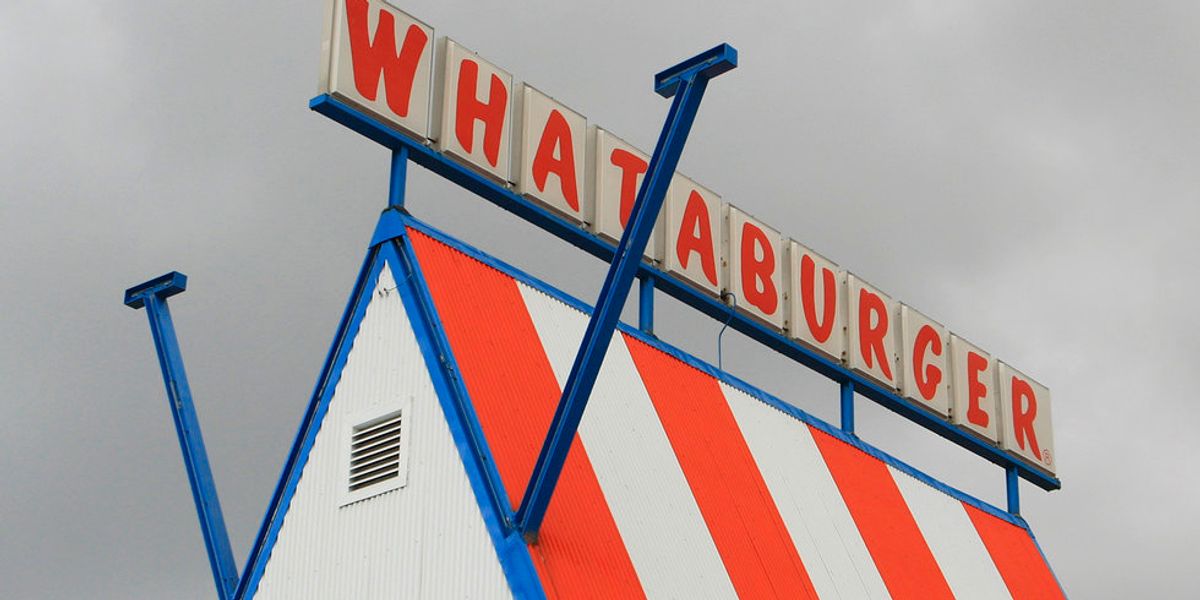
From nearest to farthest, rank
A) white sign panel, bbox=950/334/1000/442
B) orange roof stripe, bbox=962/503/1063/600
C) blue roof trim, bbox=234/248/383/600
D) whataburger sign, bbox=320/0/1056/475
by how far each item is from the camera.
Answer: blue roof trim, bbox=234/248/383/600
whataburger sign, bbox=320/0/1056/475
orange roof stripe, bbox=962/503/1063/600
white sign panel, bbox=950/334/1000/442

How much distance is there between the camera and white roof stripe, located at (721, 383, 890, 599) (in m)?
20.4

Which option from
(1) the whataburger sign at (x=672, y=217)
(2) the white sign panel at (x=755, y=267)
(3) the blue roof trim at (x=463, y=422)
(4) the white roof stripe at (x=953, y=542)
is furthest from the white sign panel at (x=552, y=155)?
(4) the white roof stripe at (x=953, y=542)

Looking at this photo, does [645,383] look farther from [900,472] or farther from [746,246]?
[900,472]

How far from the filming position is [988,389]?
29109 mm

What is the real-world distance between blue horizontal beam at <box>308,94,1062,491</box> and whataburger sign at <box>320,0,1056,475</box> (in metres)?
0.11

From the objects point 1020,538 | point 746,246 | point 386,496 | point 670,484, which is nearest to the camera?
point 386,496

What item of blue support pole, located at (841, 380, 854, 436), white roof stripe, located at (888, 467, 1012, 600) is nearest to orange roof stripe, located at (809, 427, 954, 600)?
white roof stripe, located at (888, 467, 1012, 600)

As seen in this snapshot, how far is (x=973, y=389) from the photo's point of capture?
28.8 meters

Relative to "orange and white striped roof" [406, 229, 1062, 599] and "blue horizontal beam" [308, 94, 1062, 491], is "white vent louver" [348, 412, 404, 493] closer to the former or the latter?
"orange and white striped roof" [406, 229, 1062, 599]

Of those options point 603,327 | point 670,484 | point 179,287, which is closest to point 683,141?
point 603,327

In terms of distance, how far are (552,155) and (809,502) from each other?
5249mm

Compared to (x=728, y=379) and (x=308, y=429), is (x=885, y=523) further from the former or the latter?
(x=308, y=429)

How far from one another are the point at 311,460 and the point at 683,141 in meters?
5.72

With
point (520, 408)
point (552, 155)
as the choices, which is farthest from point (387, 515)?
point (552, 155)
